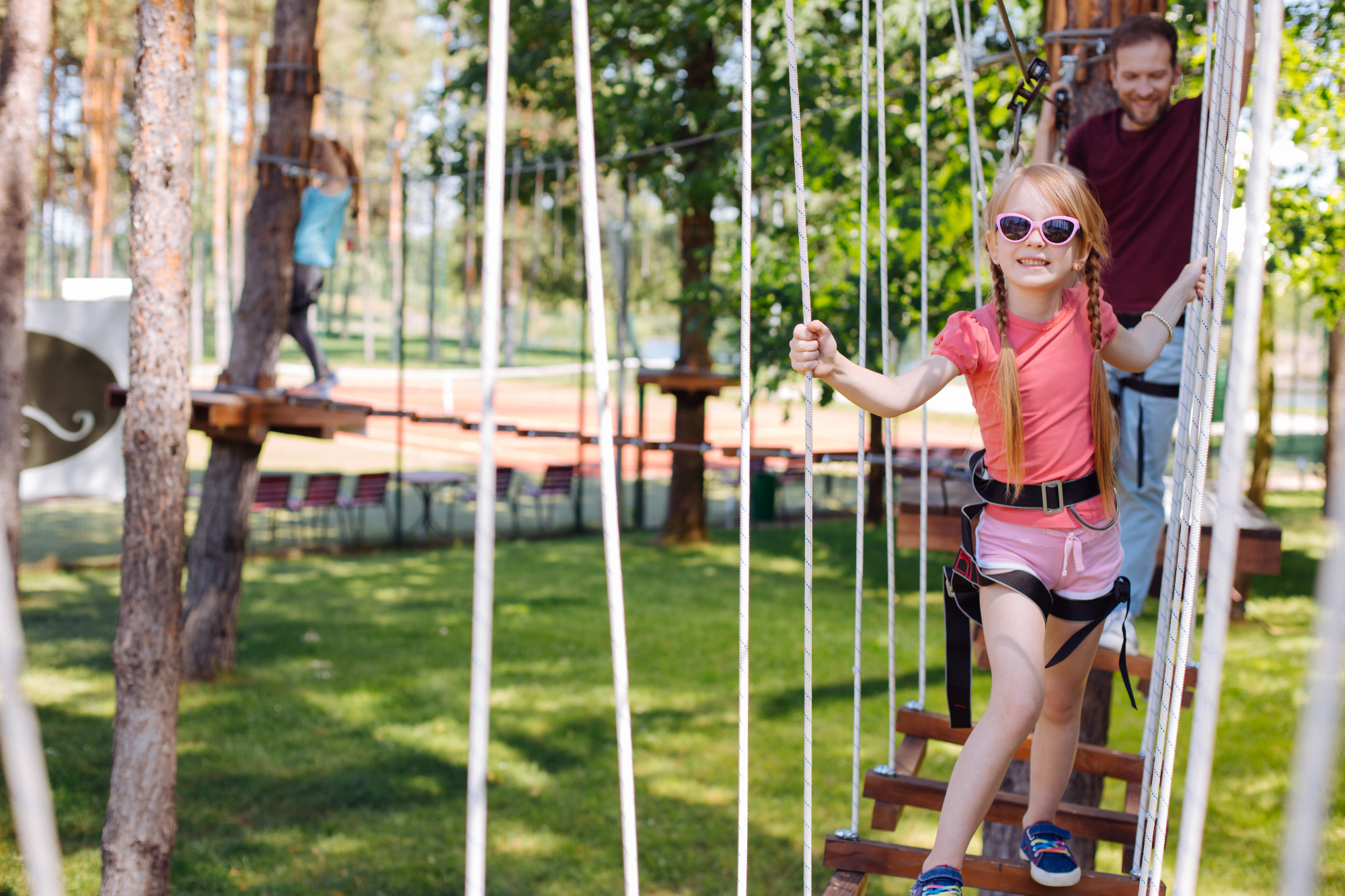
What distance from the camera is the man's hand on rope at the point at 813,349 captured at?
147 cm

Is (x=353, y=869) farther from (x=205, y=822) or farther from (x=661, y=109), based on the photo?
(x=661, y=109)

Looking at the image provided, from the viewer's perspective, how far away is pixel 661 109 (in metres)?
9.20

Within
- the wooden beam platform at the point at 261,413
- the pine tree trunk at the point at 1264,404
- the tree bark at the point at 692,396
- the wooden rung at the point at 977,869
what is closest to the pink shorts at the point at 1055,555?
the wooden rung at the point at 977,869

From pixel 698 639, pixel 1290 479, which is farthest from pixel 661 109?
pixel 1290 479

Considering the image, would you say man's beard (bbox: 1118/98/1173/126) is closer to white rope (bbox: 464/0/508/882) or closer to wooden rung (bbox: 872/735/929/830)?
wooden rung (bbox: 872/735/929/830)

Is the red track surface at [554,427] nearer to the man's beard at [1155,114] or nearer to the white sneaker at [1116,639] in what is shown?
the white sneaker at [1116,639]

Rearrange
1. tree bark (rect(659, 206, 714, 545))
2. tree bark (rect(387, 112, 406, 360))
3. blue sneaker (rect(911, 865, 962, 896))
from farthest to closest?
tree bark (rect(659, 206, 714, 545))
tree bark (rect(387, 112, 406, 360))
blue sneaker (rect(911, 865, 962, 896))

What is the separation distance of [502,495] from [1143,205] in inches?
394

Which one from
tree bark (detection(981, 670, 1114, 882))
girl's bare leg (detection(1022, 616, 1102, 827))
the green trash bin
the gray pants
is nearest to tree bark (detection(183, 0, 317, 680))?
tree bark (detection(981, 670, 1114, 882))

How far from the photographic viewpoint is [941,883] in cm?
161

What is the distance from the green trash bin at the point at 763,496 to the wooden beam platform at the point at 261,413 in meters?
6.34

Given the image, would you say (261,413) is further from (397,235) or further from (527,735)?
(397,235)

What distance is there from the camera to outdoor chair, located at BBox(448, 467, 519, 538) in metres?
11.6

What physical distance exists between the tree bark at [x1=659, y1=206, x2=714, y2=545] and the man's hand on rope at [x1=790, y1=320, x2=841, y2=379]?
24.5 feet
